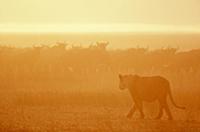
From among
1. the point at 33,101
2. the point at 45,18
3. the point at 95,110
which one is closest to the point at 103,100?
the point at 95,110

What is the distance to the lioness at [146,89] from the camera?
447 centimetres

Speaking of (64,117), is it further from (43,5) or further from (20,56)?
(43,5)

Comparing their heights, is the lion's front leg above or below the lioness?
below

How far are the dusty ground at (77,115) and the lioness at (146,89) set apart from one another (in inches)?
2.4

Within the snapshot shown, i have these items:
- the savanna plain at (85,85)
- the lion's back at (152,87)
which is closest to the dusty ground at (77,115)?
the savanna plain at (85,85)

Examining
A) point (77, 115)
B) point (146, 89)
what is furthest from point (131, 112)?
point (77, 115)

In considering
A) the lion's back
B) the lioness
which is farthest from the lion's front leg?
the lion's back

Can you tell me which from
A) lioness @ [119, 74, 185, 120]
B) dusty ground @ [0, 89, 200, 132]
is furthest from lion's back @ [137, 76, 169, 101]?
dusty ground @ [0, 89, 200, 132]

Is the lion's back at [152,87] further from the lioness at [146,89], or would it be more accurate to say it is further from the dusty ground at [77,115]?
the dusty ground at [77,115]

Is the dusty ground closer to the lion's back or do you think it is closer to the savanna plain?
the savanna plain

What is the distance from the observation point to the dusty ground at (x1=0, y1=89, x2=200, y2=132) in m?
4.41

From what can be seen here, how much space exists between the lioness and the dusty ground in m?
0.06

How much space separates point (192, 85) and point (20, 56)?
1.55 metres

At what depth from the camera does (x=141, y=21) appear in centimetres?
461
